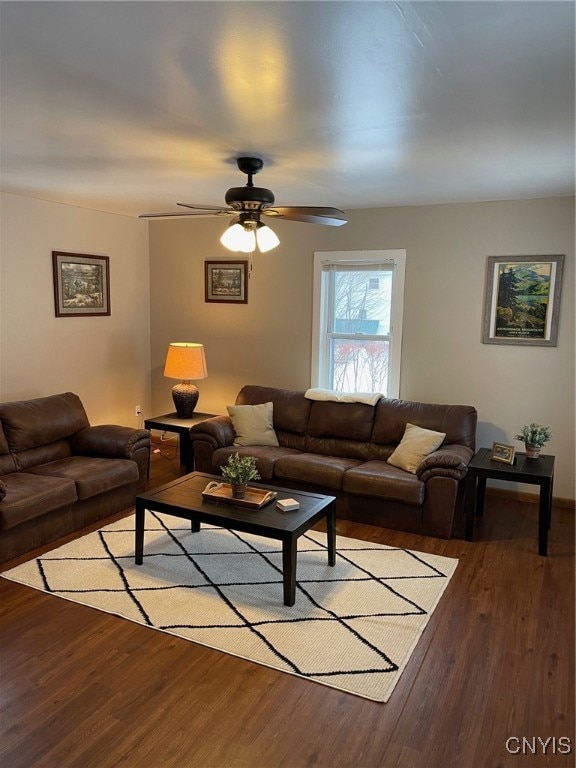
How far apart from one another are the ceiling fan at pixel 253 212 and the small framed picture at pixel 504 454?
6.67 ft

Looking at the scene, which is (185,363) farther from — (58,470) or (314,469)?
(314,469)

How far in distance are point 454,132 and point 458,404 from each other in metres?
2.77

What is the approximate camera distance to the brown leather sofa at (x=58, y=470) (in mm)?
3719

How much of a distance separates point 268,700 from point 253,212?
8.42 feet

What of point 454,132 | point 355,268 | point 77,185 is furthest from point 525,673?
point 77,185

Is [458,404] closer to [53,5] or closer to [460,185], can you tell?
[460,185]

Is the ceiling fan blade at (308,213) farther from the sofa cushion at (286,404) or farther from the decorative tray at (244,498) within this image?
the sofa cushion at (286,404)

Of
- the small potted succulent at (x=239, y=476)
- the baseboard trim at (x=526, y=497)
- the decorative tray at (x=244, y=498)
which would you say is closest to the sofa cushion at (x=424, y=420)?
the baseboard trim at (x=526, y=497)

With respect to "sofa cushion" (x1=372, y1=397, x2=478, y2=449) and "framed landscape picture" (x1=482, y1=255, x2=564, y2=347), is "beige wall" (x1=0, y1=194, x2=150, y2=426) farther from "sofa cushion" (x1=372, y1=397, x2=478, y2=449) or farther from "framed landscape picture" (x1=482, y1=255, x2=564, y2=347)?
"framed landscape picture" (x1=482, y1=255, x2=564, y2=347)

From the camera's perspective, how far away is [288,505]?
11.2 ft

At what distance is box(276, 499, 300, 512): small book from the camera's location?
3.41 meters

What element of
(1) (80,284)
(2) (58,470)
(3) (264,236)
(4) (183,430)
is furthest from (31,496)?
(1) (80,284)

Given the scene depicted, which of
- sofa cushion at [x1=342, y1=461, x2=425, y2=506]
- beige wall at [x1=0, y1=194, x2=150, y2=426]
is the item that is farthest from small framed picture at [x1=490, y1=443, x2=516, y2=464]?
beige wall at [x1=0, y1=194, x2=150, y2=426]

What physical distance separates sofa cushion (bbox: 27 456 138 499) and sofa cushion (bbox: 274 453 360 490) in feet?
3.88
